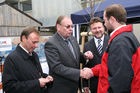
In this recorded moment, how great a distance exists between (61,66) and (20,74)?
0.53m

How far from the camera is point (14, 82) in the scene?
5.86ft

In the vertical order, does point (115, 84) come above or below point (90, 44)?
below

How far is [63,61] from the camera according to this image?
220 cm

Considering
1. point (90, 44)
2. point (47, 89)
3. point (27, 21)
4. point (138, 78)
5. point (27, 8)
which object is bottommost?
point (47, 89)

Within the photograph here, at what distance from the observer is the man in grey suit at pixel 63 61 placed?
6.93ft

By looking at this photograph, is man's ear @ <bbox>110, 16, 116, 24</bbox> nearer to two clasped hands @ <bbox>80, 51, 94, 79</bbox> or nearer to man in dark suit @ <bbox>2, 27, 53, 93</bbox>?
two clasped hands @ <bbox>80, 51, 94, 79</bbox>

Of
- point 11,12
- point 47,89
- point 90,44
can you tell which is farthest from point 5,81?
point 11,12

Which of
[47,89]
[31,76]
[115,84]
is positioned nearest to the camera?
[115,84]

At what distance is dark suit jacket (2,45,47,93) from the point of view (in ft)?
5.84

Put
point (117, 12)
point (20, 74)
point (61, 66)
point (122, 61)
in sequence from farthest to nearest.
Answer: point (61, 66) < point (20, 74) < point (117, 12) < point (122, 61)

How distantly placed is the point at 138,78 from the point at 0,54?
249cm

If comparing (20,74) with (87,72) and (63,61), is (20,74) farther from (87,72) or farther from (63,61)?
(87,72)

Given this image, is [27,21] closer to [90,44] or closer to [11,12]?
[11,12]

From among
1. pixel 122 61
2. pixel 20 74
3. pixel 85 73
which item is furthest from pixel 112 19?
pixel 20 74
